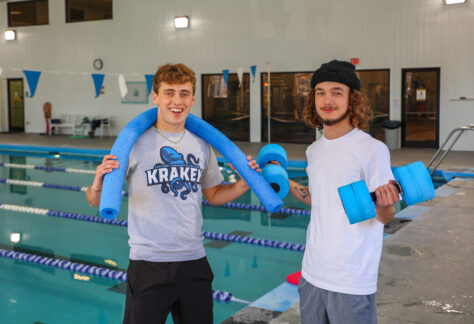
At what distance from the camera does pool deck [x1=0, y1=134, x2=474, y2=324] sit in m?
3.09

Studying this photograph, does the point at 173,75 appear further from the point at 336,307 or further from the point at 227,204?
the point at 227,204

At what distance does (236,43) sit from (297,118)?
9.06 ft

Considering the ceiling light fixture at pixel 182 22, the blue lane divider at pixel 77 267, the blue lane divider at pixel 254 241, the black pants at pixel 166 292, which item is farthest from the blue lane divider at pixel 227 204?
the ceiling light fixture at pixel 182 22

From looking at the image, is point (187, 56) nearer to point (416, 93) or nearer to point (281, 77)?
point (281, 77)

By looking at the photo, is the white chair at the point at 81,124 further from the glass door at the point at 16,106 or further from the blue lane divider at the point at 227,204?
the blue lane divider at the point at 227,204

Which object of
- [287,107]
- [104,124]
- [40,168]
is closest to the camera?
[40,168]

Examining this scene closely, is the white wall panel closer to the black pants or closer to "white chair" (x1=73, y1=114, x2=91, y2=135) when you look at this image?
"white chair" (x1=73, y1=114, x2=91, y2=135)

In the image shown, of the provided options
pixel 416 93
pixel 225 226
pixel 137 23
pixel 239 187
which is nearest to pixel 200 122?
pixel 239 187

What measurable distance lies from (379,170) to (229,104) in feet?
46.3

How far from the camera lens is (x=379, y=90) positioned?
13844mm

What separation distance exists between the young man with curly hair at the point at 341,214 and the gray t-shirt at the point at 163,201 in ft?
1.63

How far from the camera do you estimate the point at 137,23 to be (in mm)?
16688

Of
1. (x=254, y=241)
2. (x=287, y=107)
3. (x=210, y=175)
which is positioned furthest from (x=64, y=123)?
(x=210, y=175)

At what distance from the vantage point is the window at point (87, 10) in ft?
56.7
